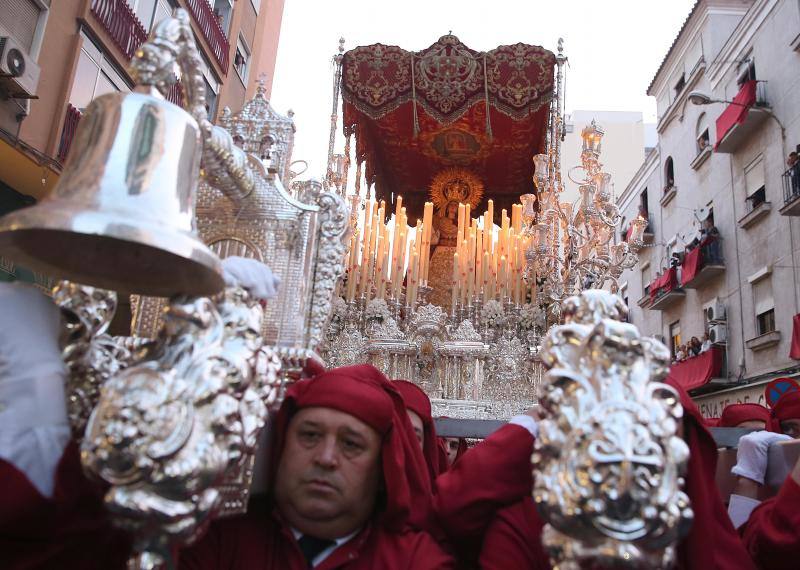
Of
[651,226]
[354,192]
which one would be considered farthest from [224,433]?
[651,226]

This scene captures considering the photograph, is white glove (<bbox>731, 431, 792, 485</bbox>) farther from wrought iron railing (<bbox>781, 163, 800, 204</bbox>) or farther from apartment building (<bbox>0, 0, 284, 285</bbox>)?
wrought iron railing (<bbox>781, 163, 800, 204</bbox>)

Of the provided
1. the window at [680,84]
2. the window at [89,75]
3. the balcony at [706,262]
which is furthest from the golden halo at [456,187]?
the window at [680,84]

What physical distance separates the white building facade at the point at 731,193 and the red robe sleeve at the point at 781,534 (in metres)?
10.3

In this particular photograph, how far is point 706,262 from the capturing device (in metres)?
13.0

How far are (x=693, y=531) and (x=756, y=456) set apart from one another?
1.06 meters

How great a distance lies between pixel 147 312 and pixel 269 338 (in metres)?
0.30

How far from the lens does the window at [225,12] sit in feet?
35.2

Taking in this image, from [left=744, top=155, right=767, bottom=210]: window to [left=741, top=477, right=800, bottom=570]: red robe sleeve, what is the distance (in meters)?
12.0

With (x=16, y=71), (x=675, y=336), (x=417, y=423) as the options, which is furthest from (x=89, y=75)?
(x=675, y=336)

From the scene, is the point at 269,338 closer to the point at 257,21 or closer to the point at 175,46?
the point at 175,46

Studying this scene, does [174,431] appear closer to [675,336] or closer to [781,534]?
[781,534]

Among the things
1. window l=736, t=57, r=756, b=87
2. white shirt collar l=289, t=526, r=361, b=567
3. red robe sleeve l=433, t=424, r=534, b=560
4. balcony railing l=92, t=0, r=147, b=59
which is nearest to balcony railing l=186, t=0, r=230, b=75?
balcony railing l=92, t=0, r=147, b=59

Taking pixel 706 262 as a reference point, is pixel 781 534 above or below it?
below

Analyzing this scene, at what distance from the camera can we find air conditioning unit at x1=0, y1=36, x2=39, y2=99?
5500 mm
